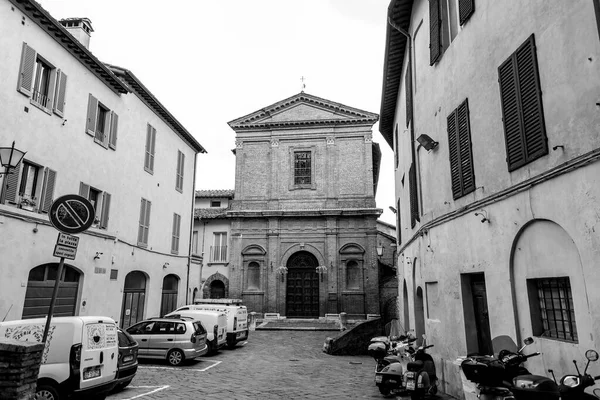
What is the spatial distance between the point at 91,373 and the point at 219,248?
849 inches

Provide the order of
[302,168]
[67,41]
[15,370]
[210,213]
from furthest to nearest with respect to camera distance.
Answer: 1. [302,168]
2. [210,213]
3. [67,41]
4. [15,370]

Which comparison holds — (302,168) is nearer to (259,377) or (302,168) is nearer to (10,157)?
(259,377)

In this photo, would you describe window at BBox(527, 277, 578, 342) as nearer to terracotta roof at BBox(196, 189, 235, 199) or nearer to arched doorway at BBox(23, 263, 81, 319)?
arched doorway at BBox(23, 263, 81, 319)

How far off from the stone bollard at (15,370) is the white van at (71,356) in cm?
195

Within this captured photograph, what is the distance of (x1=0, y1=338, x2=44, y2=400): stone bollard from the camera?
4.55m

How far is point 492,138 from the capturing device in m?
6.75

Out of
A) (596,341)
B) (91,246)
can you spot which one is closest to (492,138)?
(596,341)

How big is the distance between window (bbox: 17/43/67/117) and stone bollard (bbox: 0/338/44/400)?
7982 millimetres

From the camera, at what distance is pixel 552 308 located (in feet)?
18.1

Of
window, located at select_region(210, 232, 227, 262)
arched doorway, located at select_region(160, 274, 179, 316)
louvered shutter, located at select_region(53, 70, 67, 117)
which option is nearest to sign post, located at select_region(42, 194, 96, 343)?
louvered shutter, located at select_region(53, 70, 67, 117)

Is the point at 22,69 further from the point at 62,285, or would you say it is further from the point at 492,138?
the point at 492,138

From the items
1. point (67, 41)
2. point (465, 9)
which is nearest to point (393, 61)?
point (465, 9)

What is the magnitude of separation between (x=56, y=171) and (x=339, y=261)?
18464mm

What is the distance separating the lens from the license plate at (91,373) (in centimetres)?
674
